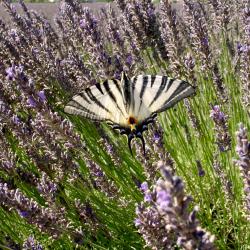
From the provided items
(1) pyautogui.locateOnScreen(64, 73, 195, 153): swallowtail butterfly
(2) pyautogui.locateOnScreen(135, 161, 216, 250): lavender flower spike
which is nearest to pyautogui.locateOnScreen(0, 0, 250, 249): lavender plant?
(1) pyautogui.locateOnScreen(64, 73, 195, 153): swallowtail butterfly

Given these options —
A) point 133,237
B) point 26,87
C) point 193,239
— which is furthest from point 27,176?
point 193,239

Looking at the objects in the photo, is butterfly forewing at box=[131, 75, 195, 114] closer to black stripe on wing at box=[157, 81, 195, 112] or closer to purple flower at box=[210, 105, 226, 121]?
black stripe on wing at box=[157, 81, 195, 112]

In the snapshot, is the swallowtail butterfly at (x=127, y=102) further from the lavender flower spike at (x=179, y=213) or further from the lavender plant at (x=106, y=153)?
the lavender flower spike at (x=179, y=213)

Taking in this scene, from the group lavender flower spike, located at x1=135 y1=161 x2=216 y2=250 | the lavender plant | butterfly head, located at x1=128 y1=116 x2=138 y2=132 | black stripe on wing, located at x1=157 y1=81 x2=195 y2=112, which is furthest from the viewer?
butterfly head, located at x1=128 y1=116 x2=138 y2=132

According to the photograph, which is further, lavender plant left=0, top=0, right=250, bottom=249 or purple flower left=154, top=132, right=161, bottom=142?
purple flower left=154, top=132, right=161, bottom=142

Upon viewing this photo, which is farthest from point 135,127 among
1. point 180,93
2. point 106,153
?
point 106,153

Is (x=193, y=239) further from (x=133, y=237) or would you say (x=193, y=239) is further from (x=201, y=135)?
(x=201, y=135)

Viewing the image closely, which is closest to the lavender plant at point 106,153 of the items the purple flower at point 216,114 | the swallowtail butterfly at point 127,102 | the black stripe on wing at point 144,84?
the purple flower at point 216,114

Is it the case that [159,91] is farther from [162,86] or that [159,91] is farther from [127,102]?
[127,102]
